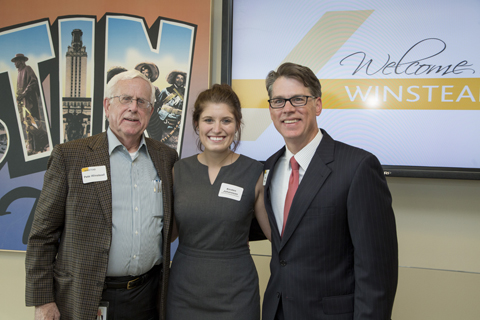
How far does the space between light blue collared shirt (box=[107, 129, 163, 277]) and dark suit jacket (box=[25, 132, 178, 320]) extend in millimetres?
56

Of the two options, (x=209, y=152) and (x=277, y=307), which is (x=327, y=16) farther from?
(x=277, y=307)

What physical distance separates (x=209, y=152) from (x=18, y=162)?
220cm

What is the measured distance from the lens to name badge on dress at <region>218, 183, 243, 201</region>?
1800 mm

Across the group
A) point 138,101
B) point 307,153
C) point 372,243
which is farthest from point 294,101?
point 138,101

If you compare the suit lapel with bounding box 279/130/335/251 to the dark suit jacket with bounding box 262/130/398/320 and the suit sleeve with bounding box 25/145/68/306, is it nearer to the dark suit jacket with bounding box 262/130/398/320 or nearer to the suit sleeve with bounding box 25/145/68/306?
the dark suit jacket with bounding box 262/130/398/320

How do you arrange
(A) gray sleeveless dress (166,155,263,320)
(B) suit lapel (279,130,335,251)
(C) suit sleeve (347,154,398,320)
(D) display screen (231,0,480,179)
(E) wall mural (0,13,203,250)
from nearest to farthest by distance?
(C) suit sleeve (347,154,398,320) < (B) suit lapel (279,130,335,251) < (A) gray sleeveless dress (166,155,263,320) < (D) display screen (231,0,480,179) < (E) wall mural (0,13,203,250)

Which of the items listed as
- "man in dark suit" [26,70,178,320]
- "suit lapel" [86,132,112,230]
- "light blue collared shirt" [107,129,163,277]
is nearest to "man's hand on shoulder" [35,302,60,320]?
"man in dark suit" [26,70,178,320]

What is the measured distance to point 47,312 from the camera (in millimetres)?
1565

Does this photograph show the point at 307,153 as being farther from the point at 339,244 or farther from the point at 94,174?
the point at 94,174

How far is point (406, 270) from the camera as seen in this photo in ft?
8.47

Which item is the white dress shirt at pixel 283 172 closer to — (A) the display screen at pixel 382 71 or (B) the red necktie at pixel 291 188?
(B) the red necktie at pixel 291 188

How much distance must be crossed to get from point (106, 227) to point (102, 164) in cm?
32

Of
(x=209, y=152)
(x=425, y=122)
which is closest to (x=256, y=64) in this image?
(x=209, y=152)

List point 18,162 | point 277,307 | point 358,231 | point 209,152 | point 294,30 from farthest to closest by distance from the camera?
point 18,162
point 294,30
point 209,152
point 277,307
point 358,231
